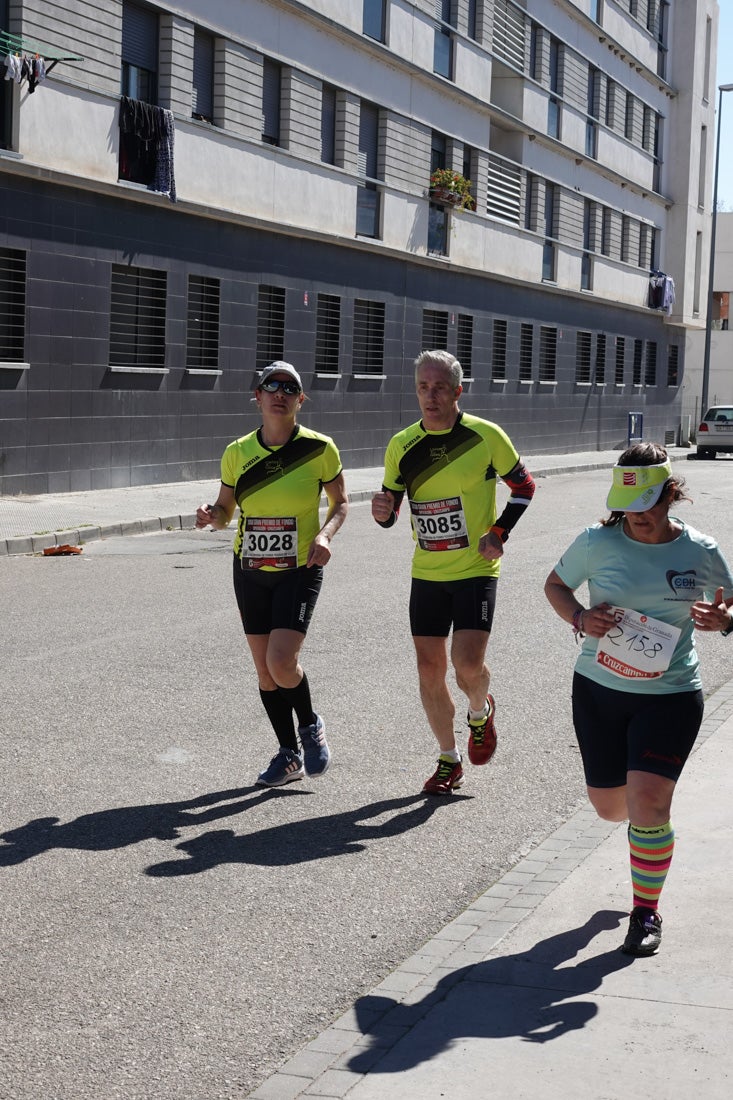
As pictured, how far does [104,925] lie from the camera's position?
4.87 metres

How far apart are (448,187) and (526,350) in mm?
7190

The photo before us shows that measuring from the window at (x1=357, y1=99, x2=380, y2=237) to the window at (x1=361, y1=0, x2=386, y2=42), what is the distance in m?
1.35

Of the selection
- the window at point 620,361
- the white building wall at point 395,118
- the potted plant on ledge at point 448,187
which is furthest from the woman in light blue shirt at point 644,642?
the window at point 620,361

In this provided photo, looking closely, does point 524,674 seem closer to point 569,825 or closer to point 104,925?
point 569,825

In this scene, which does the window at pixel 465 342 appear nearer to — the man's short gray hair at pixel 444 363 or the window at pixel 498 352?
the window at pixel 498 352

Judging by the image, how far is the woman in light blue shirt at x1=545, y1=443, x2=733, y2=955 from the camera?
15.3 feet

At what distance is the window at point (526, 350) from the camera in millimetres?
38344

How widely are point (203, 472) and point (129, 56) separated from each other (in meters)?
6.51

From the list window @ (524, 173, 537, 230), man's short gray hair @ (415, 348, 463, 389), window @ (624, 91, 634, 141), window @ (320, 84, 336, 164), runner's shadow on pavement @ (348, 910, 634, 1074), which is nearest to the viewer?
→ runner's shadow on pavement @ (348, 910, 634, 1074)

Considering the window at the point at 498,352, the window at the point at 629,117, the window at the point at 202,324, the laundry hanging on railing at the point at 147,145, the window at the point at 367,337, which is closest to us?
the laundry hanging on railing at the point at 147,145

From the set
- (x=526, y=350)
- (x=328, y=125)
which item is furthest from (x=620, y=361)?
(x=328, y=125)

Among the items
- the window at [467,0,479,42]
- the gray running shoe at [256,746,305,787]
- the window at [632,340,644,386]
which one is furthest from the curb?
the window at [632,340,644,386]

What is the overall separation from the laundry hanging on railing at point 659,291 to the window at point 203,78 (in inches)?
1095

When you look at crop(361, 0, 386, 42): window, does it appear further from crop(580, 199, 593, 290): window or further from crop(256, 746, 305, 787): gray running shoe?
crop(256, 746, 305, 787): gray running shoe
